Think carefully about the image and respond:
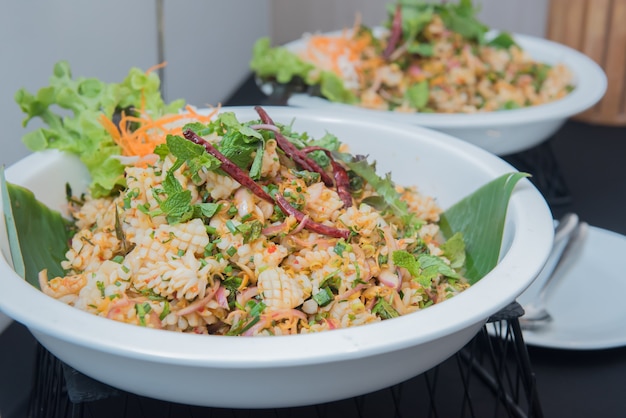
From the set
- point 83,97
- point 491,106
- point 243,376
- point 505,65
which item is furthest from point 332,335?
point 505,65

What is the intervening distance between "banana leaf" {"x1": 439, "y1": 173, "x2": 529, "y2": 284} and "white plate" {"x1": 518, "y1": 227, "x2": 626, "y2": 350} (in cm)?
17

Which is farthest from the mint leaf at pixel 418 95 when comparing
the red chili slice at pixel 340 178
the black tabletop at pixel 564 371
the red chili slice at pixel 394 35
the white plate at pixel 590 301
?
the red chili slice at pixel 340 178

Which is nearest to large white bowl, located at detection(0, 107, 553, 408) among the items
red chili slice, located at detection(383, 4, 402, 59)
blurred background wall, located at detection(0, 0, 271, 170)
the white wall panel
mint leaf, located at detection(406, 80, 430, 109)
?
blurred background wall, located at detection(0, 0, 271, 170)

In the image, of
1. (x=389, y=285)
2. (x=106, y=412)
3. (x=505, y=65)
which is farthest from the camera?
(x=505, y=65)

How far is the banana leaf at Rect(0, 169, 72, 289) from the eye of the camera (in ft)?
2.86

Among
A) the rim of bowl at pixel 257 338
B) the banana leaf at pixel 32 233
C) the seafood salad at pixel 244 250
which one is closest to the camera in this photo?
the rim of bowl at pixel 257 338

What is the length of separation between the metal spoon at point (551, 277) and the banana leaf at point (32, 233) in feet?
2.17

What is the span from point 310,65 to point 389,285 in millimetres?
952

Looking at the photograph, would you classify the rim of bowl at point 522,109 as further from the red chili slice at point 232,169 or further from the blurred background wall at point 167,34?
the red chili slice at point 232,169

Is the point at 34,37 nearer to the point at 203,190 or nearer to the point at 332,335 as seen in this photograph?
the point at 203,190

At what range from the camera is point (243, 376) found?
651 millimetres

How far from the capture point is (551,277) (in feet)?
3.95

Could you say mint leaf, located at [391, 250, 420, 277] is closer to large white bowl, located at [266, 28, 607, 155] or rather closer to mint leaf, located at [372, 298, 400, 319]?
mint leaf, located at [372, 298, 400, 319]

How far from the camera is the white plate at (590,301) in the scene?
1075 millimetres
